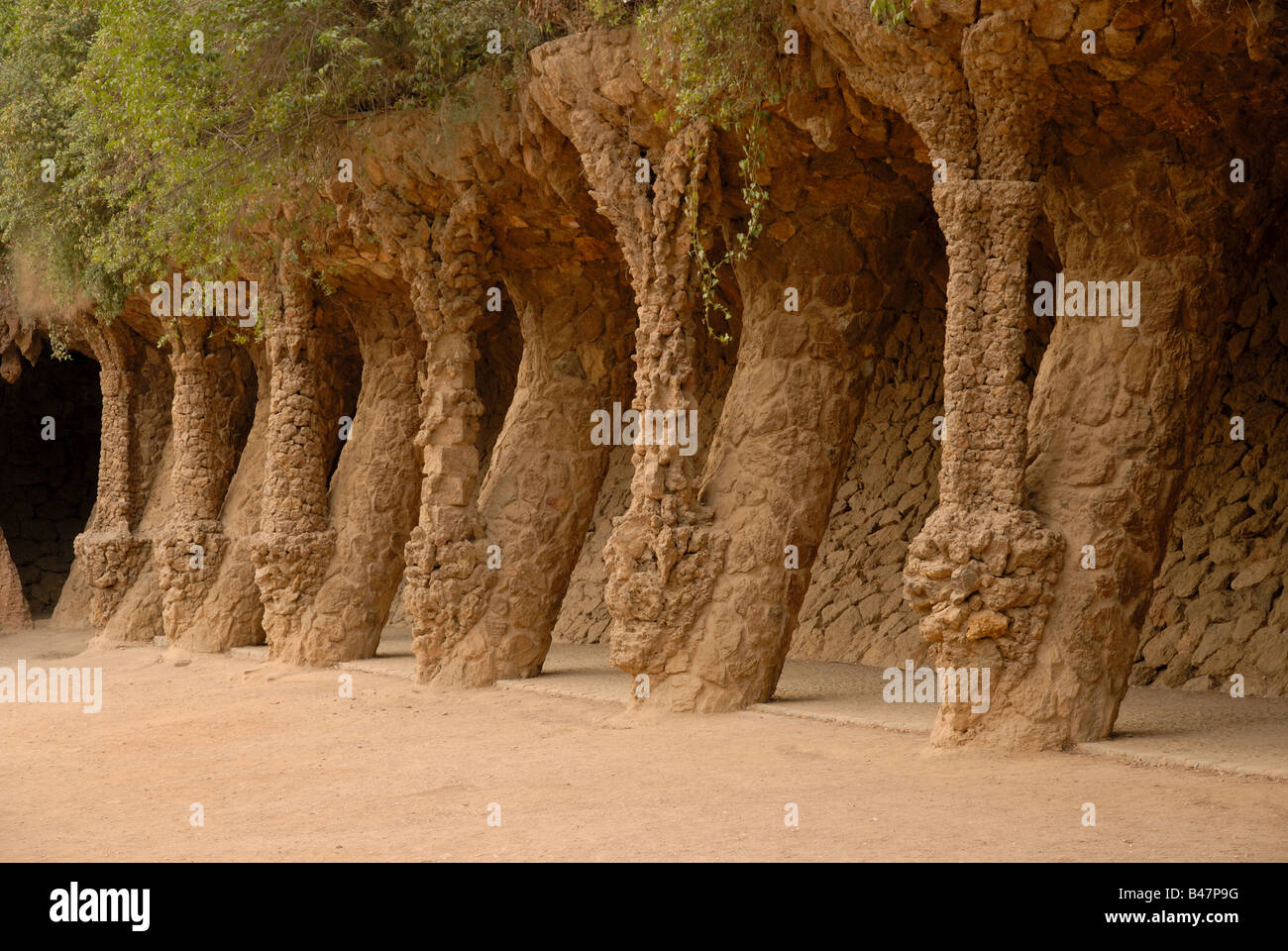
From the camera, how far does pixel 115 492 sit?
1620cm

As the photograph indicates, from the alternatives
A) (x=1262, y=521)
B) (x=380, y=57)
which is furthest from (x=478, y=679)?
(x=1262, y=521)

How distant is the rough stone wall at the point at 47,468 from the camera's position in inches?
821

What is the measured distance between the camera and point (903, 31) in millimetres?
7055

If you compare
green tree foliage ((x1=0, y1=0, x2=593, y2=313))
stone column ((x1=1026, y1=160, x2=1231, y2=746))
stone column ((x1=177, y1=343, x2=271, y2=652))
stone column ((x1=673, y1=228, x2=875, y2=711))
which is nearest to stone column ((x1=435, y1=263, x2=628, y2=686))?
green tree foliage ((x1=0, y1=0, x2=593, y2=313))

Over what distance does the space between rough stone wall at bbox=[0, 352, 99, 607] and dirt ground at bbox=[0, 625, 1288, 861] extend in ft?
37.5

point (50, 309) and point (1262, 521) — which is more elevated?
point (50, 309)

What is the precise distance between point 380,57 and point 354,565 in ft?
14.9

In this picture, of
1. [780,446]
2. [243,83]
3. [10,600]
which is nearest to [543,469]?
[780,446]

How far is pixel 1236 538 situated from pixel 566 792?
5.02m

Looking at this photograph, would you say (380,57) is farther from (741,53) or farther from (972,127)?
(972,127)

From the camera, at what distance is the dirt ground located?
18.8ft

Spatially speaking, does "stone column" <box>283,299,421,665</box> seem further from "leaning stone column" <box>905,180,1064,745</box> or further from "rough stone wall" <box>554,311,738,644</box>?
"leaning stone column" <box>905,180,1064,745</box>

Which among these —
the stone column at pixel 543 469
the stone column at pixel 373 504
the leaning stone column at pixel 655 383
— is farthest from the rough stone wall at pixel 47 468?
the leaning stone column at pixel 655 383

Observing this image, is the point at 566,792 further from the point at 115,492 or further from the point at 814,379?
the point at 115,492
